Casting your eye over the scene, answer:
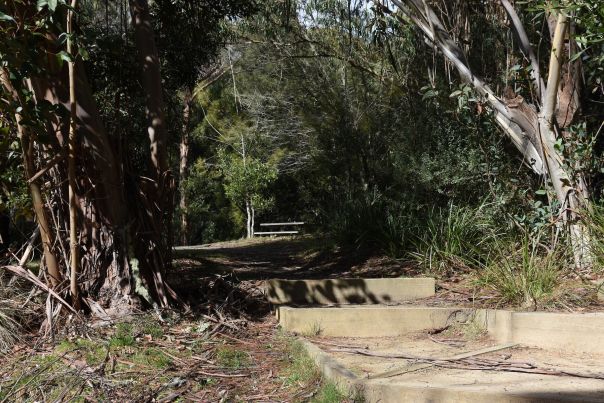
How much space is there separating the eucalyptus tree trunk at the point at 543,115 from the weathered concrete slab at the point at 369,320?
66.1 inches

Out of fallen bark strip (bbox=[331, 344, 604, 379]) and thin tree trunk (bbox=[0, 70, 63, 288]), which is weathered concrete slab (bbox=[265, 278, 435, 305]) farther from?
thin tree trunk (bbox=[0, 70, 63, 288])

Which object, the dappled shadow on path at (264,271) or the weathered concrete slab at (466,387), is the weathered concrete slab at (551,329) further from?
the dappled shadow on path at (264,271)

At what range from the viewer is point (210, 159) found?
33.4 m

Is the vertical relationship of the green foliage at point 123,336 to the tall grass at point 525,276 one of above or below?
below

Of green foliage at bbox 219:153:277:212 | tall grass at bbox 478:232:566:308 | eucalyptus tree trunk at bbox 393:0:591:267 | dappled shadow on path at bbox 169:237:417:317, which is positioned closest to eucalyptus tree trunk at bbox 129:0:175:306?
dappled shadow on path at bbox 169:237:417:317

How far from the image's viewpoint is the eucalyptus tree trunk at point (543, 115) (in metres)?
7.31

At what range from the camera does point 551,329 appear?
17.9ft

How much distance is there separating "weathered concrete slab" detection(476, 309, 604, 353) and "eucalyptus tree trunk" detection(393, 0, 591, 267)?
4.91 feet

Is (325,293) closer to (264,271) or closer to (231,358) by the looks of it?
(231,358)

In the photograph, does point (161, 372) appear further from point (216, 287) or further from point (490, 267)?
point (490, 267)

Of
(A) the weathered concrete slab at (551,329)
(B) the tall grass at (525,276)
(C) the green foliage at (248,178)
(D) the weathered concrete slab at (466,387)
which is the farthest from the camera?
(C) the green foliage at (248,178)

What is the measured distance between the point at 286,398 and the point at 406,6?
6441 mm

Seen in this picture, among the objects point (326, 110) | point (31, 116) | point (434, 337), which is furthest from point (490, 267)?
point (326, 110)

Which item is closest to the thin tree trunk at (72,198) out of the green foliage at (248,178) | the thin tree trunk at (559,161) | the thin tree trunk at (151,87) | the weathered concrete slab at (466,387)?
the thin tree trunk at (151,87)
